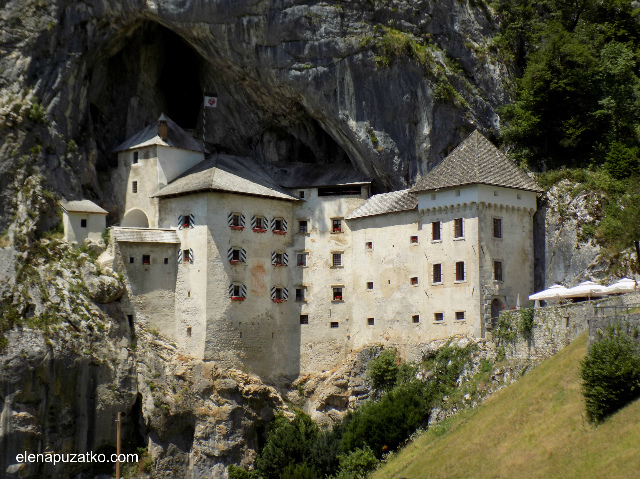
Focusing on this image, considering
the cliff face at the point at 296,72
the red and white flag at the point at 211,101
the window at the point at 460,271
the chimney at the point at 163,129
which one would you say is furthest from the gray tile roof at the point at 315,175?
the window at the point at 460,271

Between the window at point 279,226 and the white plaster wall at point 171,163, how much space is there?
8.53m

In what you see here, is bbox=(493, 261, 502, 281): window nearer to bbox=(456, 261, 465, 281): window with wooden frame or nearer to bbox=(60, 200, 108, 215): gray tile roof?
bbox=(456, 261, 465, 281): window with wooden frame

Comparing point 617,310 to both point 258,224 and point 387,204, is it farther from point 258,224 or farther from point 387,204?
point 258,224

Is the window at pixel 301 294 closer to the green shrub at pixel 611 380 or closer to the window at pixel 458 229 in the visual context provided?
the window at pixel 458 229

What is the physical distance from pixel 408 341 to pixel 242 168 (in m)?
19.6

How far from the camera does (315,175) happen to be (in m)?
80.3

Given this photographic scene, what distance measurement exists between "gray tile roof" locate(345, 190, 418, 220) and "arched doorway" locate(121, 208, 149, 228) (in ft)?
51.9

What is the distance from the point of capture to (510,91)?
3041 inches

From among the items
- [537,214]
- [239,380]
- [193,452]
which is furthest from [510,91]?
[193,452]

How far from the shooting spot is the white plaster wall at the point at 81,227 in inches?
3002

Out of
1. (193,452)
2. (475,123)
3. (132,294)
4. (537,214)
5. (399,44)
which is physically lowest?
(193,452)

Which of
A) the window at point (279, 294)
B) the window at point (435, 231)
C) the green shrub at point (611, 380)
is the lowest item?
the green shrub at point (611, 380)

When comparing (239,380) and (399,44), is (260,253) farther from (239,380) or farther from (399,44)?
(399,44)

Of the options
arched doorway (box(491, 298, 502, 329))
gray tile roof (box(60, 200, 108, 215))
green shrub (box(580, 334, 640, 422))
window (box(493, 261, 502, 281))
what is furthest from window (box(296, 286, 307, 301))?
green shrub (box(580, 334, 640, 422))
